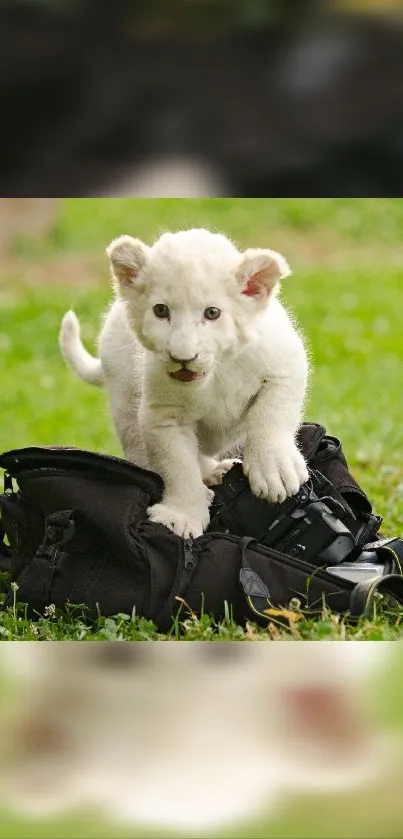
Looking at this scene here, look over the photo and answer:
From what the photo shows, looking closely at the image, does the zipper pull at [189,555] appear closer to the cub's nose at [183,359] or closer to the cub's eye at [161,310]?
the cub's nose at [183,359]

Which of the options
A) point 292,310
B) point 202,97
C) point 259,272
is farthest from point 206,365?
point 292,310

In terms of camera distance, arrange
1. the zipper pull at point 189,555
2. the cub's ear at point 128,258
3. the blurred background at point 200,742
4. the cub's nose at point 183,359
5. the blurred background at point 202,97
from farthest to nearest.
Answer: the cub's ear at point 128,258 < the zipper pull at point 189,555 < the cub's nose at point 183,359 < the blurred background at point 202,97 < the blurred background at point 200,742

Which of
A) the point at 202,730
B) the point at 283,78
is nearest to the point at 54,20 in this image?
the point at 283,78

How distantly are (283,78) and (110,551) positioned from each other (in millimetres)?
1633

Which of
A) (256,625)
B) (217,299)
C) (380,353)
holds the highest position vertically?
(380,353)

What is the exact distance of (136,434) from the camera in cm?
378

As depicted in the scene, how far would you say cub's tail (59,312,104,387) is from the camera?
13.7ft

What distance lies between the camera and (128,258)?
3.08 meters

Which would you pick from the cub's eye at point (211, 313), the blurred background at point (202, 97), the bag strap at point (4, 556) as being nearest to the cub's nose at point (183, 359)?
the cub's eye at point (211, 313)

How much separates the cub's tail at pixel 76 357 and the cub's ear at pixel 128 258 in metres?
1.04

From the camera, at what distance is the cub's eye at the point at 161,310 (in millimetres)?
2955

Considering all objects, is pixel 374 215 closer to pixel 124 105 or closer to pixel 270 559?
pixel 270 559

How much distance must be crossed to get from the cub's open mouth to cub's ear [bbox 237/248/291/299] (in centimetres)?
28

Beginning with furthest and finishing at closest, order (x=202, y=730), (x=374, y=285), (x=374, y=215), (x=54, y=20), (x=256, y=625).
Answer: (x=374, y=215), (x=374, y=285), (x=256, y=625), (x=202, y=730), (x=54, y=20)
